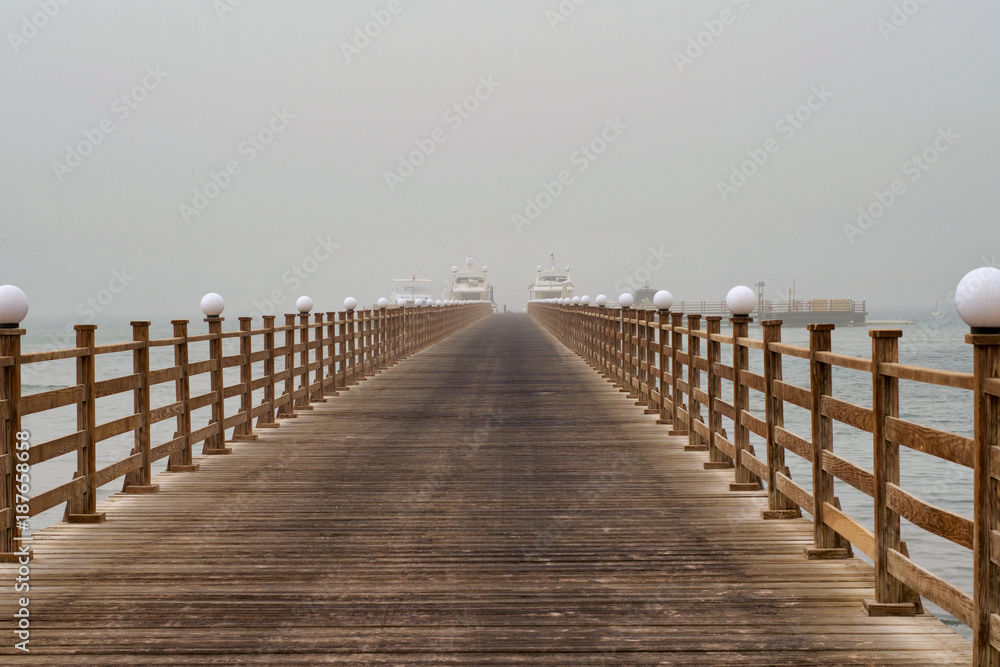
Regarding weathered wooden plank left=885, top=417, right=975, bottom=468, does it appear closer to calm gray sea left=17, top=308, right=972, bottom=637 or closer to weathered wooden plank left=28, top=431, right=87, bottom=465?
weathered wooden plank left=28, top=431, right=87, bottom=465

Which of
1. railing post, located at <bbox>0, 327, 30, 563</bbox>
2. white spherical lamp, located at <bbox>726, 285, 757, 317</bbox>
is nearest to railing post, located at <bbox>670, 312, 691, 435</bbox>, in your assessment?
white spherical lamp, located at <bbox>726, 285, 757, 317</bbox>

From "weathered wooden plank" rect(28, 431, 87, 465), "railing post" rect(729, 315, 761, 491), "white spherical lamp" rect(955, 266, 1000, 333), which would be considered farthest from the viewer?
"railing post" rect(729, 315, 761, 491)

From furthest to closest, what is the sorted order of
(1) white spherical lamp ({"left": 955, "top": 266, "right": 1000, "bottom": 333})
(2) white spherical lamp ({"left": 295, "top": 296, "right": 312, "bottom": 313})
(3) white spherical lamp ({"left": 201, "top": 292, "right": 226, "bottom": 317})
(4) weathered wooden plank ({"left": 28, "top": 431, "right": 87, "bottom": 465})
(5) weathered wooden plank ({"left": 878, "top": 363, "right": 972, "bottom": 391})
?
(2) white spherical lamp ({"left": 295, "top": 296, "right": 312, "bottom": 313}) → (3) white spherical lamp ({"left": 201, "top": 292, "right": 226, "bottom": 317}) → (4) weathered wooden plank ({"left": 28, "top": 431, "right": 87, "bottom": 465}) → (5) weathered wooden plank ({"left": 878, "top": 363, "right": 972, "bottom": 391}) → (1) white spherical lamp ({"left": 955, "top": 266, "right": 1000, "bottom": 333})

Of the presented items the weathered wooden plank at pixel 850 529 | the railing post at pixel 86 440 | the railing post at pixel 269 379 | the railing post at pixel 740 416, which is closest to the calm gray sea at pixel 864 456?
the railing post at pixel 740 416

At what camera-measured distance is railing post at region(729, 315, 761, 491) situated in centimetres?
661

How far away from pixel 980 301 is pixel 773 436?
2.71m

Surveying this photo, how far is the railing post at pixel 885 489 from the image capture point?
3990 millimetres

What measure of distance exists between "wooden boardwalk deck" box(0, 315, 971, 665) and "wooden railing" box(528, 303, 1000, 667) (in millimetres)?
201

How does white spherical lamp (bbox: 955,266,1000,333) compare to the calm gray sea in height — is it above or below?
above

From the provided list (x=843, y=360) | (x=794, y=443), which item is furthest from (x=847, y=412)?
(x=794, y=443)

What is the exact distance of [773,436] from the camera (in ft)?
18.8

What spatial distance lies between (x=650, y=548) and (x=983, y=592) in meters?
2.07

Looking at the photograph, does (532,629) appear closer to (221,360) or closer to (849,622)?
(849,622)

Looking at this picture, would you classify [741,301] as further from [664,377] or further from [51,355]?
[51,355]
